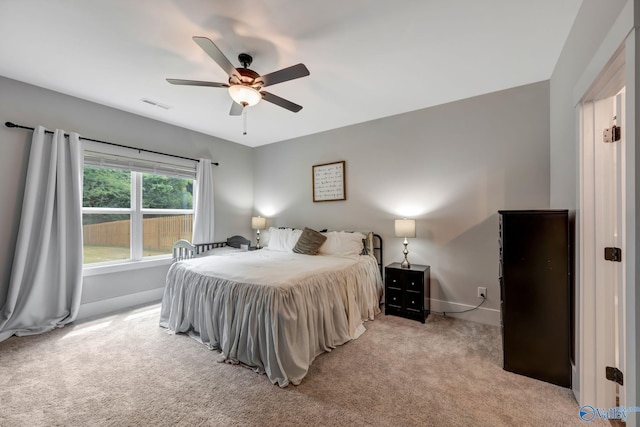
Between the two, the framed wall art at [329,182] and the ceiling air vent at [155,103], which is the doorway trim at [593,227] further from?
the ceiling air vent at [155,103]

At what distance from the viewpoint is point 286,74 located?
6.43 ft

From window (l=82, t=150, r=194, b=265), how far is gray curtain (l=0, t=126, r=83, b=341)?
9.9 inches

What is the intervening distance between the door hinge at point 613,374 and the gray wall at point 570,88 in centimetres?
100

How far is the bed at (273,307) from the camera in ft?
6.47

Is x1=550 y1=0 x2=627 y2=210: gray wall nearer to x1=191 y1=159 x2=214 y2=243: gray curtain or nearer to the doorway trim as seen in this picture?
the doorway trim

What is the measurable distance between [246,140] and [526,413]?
487 cm

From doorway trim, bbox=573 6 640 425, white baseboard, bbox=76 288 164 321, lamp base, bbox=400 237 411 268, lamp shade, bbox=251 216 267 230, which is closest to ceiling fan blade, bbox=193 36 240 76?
doorway trim, bbox=573 6 640 425

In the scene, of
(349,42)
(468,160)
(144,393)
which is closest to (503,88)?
(468,160)

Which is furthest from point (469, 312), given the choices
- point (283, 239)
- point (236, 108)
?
point (236, 108)

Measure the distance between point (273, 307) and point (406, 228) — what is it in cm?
194

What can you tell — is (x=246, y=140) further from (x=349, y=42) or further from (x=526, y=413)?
(x=526, y=413)

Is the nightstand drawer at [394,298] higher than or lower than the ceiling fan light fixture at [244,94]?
lower

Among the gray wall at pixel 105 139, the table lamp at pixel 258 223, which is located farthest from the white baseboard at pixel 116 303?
the table lamp at pixel 258 223

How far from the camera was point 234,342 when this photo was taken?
218cm
